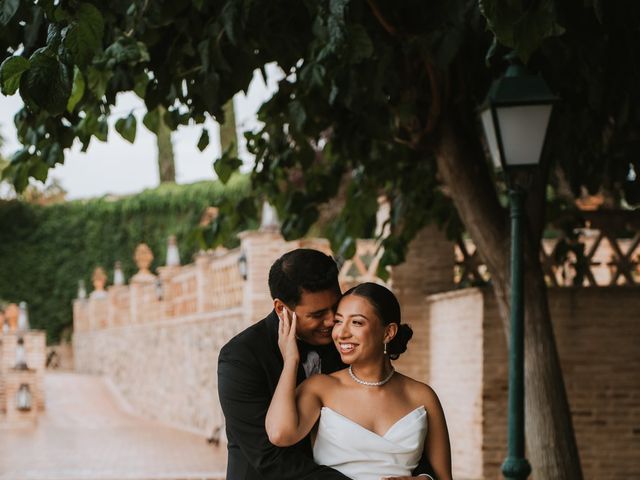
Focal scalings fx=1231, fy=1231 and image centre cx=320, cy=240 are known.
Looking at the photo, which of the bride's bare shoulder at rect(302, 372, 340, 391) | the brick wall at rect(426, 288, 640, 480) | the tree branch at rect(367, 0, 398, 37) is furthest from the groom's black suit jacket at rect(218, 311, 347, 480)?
the brick wall at rect(426, 288, 640, 480)

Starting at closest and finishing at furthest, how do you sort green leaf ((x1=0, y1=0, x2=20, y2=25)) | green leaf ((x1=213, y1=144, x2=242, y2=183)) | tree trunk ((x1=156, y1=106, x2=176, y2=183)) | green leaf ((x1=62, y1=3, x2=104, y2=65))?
1. green leaf ((x1=62, y1=3, x2=104, y2=65))
2. green leaf ((x1=0, y1=0, x2=20, y2=25))
3. green leaf ((x1=213, y1=144, x2=242, y2=183))
4. tree trunk ((x1=156, y1=106, x2=176, y2=183))

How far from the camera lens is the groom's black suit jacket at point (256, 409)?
145 inches

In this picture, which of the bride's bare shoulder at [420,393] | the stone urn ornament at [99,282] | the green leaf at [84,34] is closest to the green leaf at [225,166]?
the green leaf at [84,34]

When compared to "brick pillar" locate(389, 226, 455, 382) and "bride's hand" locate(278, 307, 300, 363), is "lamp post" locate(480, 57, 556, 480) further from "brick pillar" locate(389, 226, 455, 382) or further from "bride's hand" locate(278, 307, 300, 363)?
"brick pillar" locate(389, 226, 455, 382)

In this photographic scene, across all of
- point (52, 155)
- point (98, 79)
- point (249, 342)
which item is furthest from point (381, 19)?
point (249, 342)

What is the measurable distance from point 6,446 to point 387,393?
17.5m

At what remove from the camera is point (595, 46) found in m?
6.86

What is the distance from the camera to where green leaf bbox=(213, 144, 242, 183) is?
9.18 m

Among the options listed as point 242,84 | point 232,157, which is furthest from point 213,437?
point 242,84

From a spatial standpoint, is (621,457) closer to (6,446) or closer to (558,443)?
(558,443)

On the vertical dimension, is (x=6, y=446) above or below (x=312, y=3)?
below

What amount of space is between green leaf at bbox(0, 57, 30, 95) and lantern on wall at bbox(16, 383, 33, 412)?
74.2 ft

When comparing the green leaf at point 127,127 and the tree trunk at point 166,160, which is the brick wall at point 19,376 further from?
the green leaf at point 127,127

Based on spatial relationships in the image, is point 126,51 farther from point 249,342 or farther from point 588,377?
point 588,377
